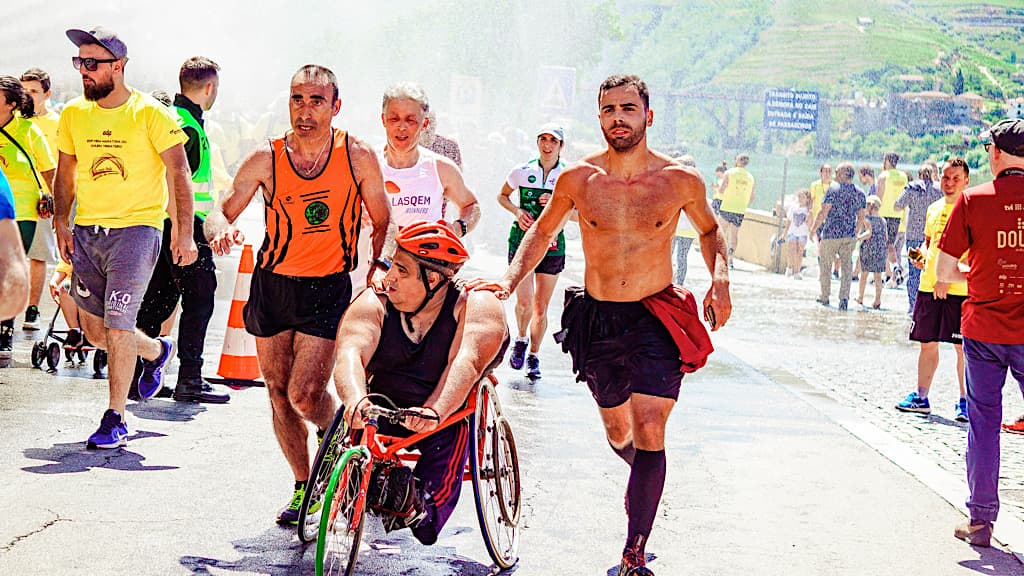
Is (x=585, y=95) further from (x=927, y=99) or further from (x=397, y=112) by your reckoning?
(x=397, y=112)

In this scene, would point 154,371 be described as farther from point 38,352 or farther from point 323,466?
point 323,466

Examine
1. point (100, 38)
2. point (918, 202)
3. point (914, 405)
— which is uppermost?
point (100, 38)

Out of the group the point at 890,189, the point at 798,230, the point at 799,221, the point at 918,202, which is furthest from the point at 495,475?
the point at 798,230

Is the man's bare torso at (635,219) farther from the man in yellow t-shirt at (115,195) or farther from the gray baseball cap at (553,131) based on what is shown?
the gray baseball cap at (553,131)

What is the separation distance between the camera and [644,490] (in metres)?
5.11

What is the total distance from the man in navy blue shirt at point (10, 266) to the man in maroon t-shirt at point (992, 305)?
403 cm

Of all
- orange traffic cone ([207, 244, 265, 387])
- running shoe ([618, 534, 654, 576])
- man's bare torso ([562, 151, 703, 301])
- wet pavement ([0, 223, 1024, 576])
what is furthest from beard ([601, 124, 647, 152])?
orange traffic cone ([207, 244, 265, 387])

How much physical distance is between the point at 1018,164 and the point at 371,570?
3281 mm

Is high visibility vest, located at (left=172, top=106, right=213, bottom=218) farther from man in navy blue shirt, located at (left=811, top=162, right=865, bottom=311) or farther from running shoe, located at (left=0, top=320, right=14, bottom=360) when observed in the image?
man in navy blue shirt, located at (left=811, top=162, right=865, bottom=311)

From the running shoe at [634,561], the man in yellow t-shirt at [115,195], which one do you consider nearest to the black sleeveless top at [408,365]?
the running shoe at [634,561]

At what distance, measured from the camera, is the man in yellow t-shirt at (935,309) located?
896 cm

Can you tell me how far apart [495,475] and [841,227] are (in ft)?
42.7

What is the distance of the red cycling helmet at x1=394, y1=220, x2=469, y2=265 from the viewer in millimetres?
4980

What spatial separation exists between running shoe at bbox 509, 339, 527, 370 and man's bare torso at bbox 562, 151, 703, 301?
15.9 feet
